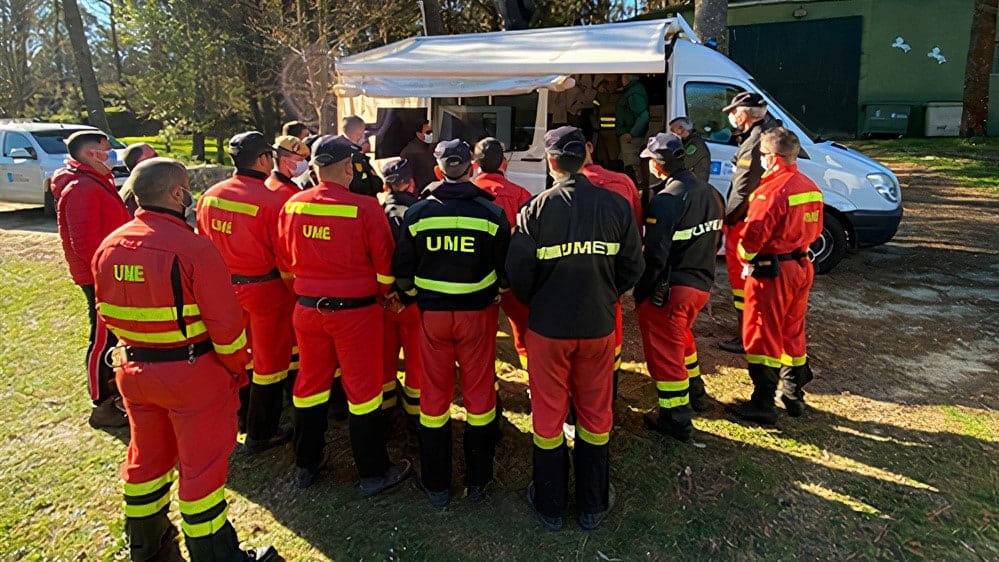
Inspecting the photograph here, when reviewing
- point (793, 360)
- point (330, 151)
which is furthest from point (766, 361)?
point (330, 151)

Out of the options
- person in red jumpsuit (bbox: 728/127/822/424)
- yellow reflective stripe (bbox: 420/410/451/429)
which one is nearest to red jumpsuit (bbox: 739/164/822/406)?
A: person in red jumpsuit (bbox: 728/127/822/424)

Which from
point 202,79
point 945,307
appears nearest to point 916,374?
point 945,307

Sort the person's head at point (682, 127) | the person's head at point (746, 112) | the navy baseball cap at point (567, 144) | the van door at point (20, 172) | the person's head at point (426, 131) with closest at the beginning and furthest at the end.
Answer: the navy baseball cap at point (567, 144) < the person's head at point (746, 112) < the person's head at point (682, 127) < the person's head at point (426, 131) < the van door at point (20, 172)

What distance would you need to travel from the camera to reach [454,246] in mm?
3137

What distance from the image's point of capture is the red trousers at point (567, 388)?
10.1ft

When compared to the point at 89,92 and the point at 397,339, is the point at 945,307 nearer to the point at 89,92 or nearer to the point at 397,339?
the point at 397,339

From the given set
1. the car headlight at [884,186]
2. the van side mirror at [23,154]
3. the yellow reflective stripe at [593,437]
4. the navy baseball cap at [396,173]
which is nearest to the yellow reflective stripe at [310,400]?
the navy baseball cap at [396,173]

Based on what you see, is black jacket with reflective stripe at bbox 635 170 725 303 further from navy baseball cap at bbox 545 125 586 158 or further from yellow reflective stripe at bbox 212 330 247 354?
yellow reflective stripe at bbox 212 330 247 354

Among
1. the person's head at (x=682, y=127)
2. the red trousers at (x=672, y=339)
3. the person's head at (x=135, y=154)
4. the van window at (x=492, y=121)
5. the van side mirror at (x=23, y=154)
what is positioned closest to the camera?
the red trousers at (x=672, y=339)

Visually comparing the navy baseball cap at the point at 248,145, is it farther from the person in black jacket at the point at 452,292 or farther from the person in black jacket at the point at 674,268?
the person in black jacket at the point at 674,268

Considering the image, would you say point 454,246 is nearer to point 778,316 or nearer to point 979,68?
point 778,316

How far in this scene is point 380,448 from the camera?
11.6 feet

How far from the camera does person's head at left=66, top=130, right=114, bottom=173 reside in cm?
412

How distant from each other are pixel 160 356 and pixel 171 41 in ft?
56.6
